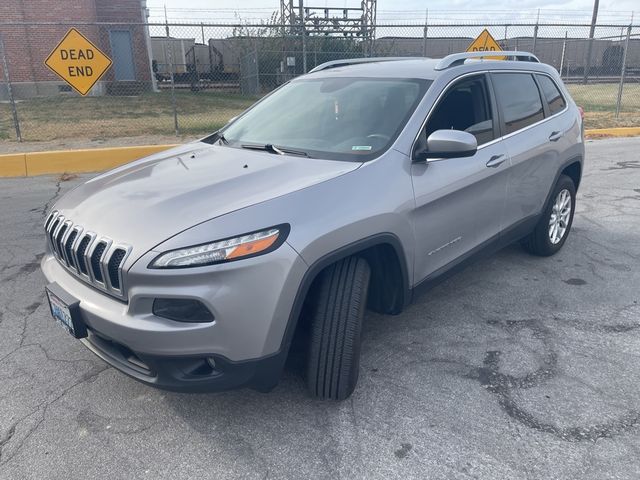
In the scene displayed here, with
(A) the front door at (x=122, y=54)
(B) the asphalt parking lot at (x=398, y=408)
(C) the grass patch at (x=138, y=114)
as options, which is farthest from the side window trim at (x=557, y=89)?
(A) the front door at (x=122, y=54)

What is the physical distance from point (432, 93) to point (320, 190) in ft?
3.97

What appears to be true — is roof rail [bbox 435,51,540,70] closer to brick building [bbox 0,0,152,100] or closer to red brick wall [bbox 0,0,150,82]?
brick building [bbox 0,0,152,100]

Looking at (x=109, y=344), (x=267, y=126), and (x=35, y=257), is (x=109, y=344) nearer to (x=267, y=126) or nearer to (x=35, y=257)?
(x=267, y=126)

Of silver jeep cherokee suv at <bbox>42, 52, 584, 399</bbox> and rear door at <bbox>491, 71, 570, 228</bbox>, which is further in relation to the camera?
rear door at <bbox>491, 71, 570, 228</bbox>

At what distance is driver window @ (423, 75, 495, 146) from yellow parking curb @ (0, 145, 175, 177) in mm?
7266

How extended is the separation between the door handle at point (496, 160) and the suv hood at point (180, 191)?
124 cm

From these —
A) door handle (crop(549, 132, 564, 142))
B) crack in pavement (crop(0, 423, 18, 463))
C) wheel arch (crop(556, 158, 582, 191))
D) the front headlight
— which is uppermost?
door handle (crop(549, 132, 564, 142))

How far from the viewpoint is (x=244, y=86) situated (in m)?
20.4

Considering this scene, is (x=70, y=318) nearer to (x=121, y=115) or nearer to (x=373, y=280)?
(x=373, y=280)

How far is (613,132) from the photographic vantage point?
40.8 feet

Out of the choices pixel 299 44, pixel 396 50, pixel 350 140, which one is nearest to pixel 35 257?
pixel 350 140

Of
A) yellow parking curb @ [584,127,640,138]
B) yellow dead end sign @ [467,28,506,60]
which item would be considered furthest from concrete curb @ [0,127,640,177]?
yellow parking curb @ [584,127,640,138]

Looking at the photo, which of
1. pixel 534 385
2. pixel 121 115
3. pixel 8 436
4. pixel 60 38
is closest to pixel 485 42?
pixel 121 115

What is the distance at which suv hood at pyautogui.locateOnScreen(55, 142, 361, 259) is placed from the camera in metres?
2.45
